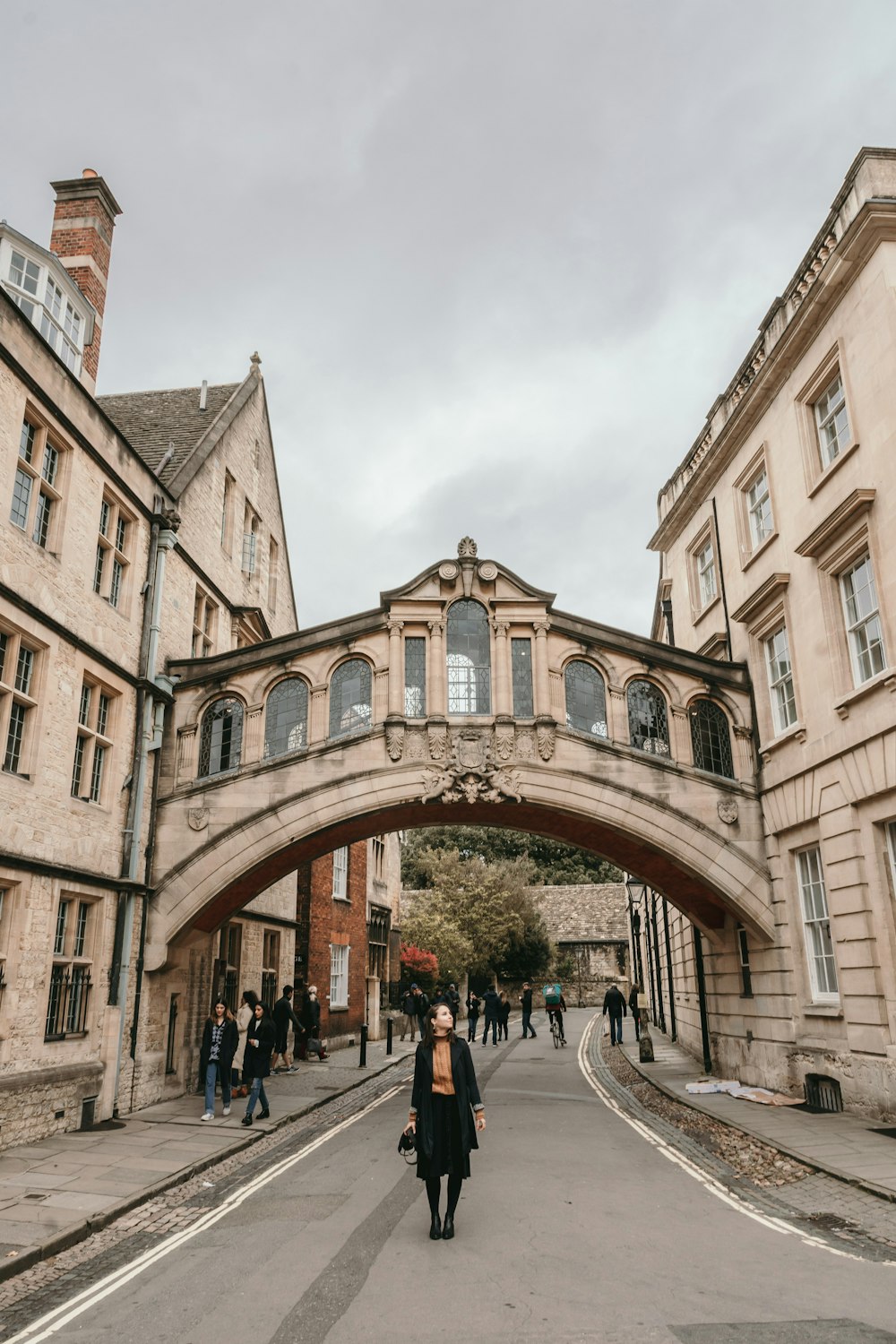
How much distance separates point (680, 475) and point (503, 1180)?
604 inches

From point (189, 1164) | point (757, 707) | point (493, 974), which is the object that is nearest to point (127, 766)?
point (189, 1164)

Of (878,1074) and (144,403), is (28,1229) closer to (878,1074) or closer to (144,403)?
(878,1074)

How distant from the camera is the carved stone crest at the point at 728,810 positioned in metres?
16.3

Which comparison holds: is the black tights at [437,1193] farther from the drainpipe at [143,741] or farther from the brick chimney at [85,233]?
the brick chimney at [85,233]

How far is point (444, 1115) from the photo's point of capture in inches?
281

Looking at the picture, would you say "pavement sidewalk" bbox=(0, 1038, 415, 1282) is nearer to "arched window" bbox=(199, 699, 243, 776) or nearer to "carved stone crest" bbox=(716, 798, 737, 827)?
"arched window" bbox=(199, 699, 243, 776)

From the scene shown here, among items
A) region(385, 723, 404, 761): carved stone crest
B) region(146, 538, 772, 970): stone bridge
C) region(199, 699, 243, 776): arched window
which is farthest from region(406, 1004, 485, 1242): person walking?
region(199, 699, 243, 776): arched window

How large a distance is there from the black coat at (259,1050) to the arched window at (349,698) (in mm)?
5211

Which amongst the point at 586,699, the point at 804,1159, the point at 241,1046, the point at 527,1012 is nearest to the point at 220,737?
the point at 586,699

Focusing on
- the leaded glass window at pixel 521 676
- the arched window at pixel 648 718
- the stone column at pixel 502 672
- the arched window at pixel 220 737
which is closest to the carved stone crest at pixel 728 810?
the arched window at pixel 648 718

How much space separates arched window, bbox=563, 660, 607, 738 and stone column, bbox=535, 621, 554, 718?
1.45 ft

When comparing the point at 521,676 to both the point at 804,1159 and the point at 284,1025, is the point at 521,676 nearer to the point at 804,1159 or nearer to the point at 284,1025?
the point at 284,1025

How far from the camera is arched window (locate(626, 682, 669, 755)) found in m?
17.0

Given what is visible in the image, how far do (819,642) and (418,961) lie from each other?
24.1 metres
